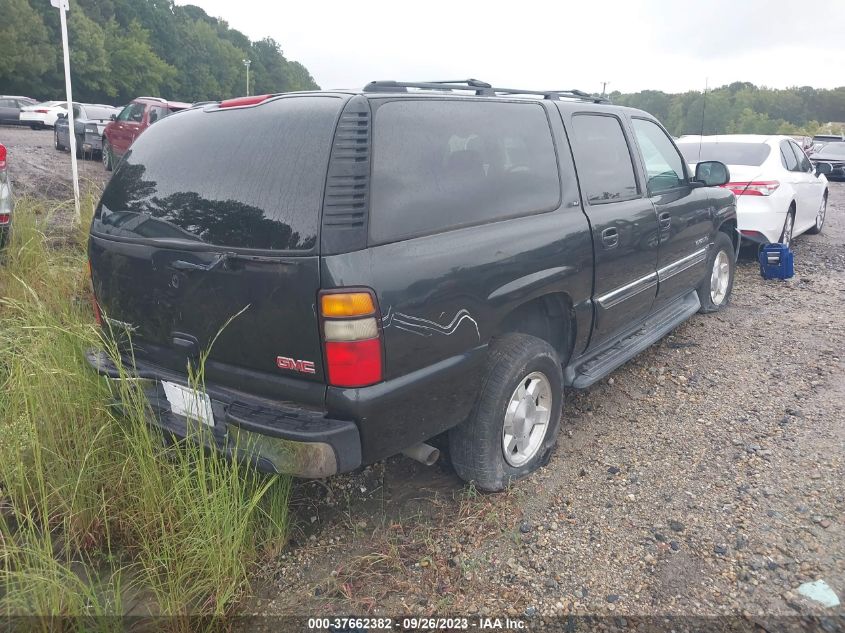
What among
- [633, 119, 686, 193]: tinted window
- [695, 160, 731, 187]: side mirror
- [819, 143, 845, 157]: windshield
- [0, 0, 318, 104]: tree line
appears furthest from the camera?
[0, 0, 318, 104]: tree line

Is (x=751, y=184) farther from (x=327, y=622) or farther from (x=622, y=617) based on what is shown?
(x=327, y=622)

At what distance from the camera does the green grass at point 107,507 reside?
2.20 metres

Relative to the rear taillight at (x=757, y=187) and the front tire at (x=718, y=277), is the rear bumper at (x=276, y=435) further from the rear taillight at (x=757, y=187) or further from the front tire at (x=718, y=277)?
the rear taillight at (x=757, y=187)

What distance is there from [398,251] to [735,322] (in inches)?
176

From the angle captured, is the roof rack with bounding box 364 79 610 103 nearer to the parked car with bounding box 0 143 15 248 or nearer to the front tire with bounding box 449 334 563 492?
the front tire with bounding box 449 334 563 492

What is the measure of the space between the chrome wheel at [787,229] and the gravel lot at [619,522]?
3840mm

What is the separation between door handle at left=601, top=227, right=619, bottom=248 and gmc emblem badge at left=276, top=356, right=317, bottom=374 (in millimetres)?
1960

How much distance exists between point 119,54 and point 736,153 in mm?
62688

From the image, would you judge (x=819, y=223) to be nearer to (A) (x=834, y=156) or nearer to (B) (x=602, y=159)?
(B) (x=602, y=159)

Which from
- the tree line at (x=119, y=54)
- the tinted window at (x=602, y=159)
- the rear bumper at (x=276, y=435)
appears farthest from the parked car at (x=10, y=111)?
the rear bumper at (x=276, y=435)

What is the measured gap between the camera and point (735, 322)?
569cm

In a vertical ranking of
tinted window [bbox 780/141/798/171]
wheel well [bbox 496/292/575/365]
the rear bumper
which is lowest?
the rear bumper

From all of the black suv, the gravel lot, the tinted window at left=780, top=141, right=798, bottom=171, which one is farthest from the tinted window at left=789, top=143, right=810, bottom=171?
the black suv

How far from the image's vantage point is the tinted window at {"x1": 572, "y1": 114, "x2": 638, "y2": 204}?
11.7 ft
